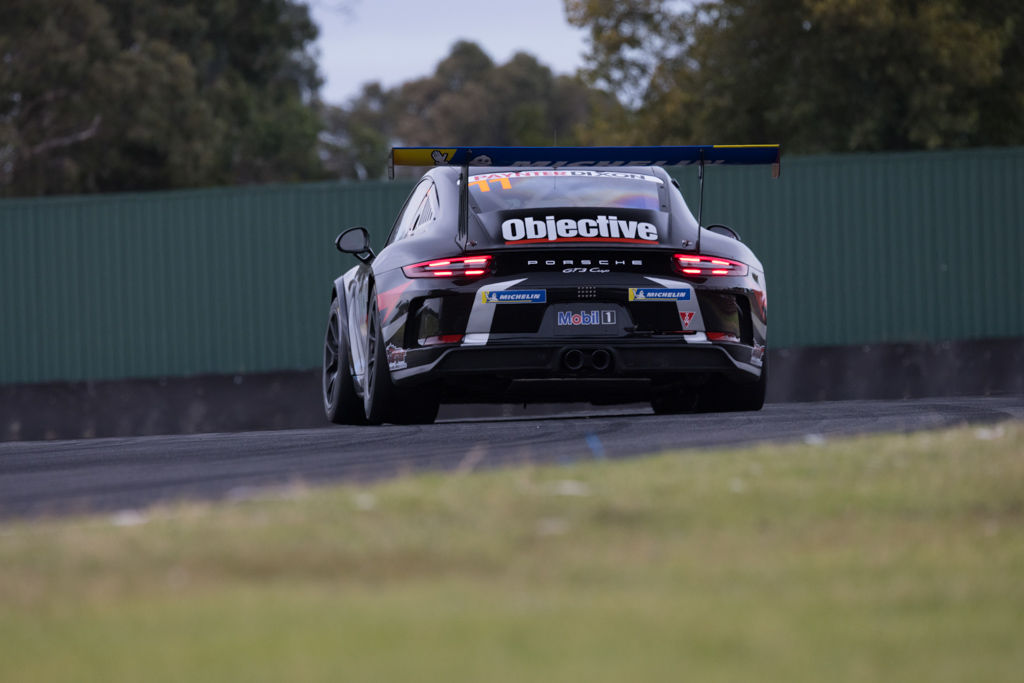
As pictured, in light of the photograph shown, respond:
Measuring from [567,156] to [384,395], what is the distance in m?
1.66

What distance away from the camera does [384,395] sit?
960 cm

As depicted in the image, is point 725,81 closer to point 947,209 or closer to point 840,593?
point 947,209

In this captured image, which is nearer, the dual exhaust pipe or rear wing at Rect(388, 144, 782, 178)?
the dual exhaust pipe

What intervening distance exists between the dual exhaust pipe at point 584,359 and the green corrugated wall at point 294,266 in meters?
9.89

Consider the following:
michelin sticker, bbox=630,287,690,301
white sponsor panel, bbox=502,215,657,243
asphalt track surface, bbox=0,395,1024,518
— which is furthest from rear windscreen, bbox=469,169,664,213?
asphalt track surface, bbox=0,395,1024,518

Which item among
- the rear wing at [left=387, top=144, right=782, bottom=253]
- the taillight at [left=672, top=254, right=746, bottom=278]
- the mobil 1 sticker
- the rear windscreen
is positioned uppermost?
the rear wing at [left=387, top=144, right=782, bottom=253]

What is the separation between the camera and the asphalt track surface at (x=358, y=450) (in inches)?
272

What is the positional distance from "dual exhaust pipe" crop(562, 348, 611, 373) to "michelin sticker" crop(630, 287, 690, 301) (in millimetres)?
329

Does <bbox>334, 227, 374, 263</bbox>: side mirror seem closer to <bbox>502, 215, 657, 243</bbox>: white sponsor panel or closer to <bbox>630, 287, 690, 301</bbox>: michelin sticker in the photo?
<bbox>502, 215, 657, 243</bbox>: white sponsor panel

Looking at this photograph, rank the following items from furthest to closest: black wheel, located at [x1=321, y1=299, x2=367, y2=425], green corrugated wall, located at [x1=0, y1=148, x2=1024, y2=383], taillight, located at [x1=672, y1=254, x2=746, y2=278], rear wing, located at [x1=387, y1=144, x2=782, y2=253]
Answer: green corrugated wall, located at [x1=0, y1=148, x2=1024, y2=383]
black wheel, located at [x1=321, y1=299, x2=367, y2=425]
rear wing, located at [x1=387, y1=144, x2=782, y2=253]
taillight, located at [x1=672, y1=254, x2=746, y2=278]

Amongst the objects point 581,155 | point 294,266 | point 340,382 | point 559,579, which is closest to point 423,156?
point 581,155

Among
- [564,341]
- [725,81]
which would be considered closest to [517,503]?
[564,341]

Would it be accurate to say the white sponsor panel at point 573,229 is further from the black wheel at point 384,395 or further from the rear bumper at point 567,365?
the black wheel at point 384,395

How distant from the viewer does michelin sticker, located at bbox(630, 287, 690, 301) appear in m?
9.05
